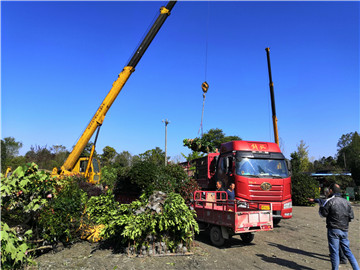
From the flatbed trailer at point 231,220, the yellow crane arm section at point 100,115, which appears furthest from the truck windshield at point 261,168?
the yellow crane arm section at point 100,115

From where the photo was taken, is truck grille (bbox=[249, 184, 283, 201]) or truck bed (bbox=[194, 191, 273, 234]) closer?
truck bed (bbox=[194, 191, 273, 234])

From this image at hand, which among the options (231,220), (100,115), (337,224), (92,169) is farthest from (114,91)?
(337,224)

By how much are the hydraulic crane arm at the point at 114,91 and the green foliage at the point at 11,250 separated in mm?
9112

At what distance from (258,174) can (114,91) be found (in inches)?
366

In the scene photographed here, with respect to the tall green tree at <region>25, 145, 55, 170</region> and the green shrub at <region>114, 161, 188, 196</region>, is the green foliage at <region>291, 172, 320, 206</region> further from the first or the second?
the tall green tree at <region>25, 145, 55, 170</region>

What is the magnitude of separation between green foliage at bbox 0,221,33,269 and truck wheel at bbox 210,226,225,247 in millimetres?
4731

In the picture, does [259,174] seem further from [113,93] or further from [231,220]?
[113,93]

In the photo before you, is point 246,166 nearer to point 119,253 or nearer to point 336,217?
point 336,217

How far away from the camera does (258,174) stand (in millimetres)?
9039

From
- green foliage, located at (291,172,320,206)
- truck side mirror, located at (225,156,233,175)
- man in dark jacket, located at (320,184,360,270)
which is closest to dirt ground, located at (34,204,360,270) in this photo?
man in dark jacket, located at (320,184,360,270)

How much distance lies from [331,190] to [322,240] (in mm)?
4110

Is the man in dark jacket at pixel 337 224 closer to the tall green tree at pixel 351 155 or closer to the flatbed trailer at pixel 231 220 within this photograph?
the flatbed trailer at pixel 231 220

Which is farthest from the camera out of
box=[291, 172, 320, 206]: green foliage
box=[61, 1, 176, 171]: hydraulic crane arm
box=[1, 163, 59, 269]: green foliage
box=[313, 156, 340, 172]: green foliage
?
box=[313, 156, 340, 172]: green foliage

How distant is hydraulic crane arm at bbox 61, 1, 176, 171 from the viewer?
546 inches
